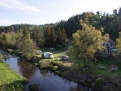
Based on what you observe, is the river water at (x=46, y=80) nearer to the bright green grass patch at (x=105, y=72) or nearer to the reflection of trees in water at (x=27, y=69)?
the reflection of trees in water at (x=27, y=69)

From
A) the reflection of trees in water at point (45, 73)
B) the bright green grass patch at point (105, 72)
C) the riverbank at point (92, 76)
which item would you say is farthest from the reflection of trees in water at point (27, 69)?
the bright green grass patch at point (105, 72)

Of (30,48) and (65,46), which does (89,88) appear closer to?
(30,48)

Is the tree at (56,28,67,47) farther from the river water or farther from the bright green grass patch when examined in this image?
the bright green grass patch

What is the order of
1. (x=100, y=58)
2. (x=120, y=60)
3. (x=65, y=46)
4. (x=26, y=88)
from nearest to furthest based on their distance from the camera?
(x=26, y=88), (x=120, y=60), (x=100, y=58), (x=65, y=46)

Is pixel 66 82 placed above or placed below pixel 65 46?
below

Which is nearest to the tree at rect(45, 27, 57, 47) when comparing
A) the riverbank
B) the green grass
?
the riverbank

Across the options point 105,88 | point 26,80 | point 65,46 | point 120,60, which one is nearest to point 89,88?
point 105,88

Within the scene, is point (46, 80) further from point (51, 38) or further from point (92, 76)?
point (51, 38)
